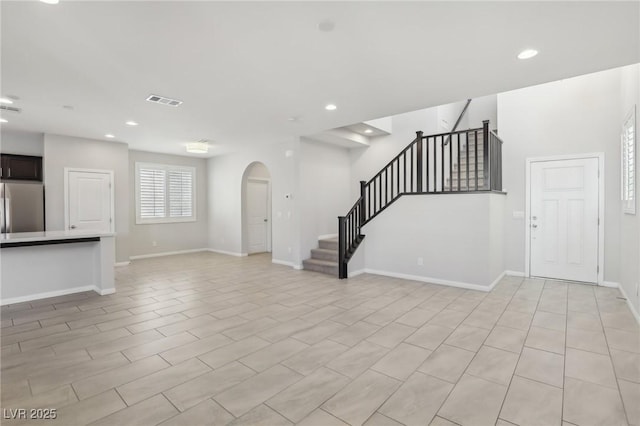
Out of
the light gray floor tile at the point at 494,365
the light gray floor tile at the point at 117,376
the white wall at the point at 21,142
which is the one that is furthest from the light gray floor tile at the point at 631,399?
the white wall at the point at 21,142

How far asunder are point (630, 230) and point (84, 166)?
9663 millimetres

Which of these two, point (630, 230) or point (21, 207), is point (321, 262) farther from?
point (21, 207)

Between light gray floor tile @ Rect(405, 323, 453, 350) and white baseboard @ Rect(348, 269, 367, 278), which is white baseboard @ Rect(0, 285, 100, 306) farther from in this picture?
light gray floor tile @ Rect(405, 323, 453, 350)

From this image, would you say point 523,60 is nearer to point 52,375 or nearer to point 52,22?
point 52,22

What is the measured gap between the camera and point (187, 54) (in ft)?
9.64

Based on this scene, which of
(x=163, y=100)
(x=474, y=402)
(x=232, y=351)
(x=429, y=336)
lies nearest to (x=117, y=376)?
(x=232, y=351)

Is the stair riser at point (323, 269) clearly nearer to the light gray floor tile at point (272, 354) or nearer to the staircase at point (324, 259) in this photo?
the staircase at point (324, 259)

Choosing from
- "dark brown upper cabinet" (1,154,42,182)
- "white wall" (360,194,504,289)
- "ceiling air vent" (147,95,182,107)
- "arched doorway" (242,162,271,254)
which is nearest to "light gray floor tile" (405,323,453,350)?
"white wall" (360,194,504,289)

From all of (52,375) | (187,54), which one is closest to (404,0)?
(187,54)

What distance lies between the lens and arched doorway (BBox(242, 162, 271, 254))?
8.37 meters

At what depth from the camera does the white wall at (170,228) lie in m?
7.89

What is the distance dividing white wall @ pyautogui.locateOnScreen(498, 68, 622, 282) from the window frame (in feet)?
1.12

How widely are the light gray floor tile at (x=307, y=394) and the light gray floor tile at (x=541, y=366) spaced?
1500 millimetres

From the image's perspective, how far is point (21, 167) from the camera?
6.06 metres
